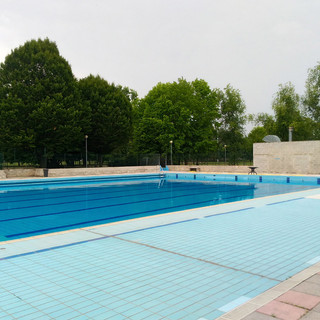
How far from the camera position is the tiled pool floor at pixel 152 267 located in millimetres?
3244

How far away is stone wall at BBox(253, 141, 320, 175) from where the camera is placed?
80.3 ft

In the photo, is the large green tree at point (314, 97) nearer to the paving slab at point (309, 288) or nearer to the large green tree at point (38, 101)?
the large green tree at point (38, 101)

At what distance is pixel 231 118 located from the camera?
54.7 m

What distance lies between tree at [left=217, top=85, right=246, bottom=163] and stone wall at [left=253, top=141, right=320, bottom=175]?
83.1 ft

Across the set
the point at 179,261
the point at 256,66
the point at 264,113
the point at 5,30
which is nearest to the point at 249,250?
→ the point at 179,261

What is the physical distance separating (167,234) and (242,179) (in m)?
17.5

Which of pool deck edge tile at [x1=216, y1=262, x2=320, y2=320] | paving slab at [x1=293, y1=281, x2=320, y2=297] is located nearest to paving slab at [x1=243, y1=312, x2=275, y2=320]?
pool deck edge tile at [x1=216, y1=262, x2=320, y2=320]

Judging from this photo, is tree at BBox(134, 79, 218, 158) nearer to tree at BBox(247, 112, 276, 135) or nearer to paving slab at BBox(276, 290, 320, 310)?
tree at BBox(247, 112, 276, 135)

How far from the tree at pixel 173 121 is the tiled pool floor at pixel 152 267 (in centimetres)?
3282

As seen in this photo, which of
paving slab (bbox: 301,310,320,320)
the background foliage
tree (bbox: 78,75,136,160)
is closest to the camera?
paving slab (bbox: 301,310,320,320)

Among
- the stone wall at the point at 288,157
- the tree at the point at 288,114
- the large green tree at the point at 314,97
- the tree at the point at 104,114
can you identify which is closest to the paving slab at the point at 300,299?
the stone wall at the point at 288,157

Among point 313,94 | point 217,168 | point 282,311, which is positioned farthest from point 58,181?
point 313,94

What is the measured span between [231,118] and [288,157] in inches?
1183

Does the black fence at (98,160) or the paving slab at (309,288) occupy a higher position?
the black fence at (98,160)
